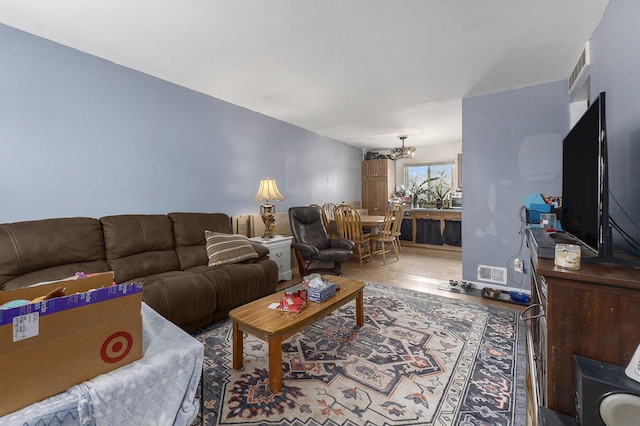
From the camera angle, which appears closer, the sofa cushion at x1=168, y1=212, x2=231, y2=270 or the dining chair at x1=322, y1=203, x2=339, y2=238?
the sofa cushion at x1=168, y1=212, x2=231, y2=270

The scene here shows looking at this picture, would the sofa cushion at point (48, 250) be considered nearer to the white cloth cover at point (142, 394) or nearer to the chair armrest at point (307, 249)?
the white cloth cover at point (142, 394)

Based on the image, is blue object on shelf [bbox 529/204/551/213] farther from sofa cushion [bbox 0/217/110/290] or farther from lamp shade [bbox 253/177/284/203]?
sofa cushion [bbox 0/217/110/290]

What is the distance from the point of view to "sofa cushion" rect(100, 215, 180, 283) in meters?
2.29

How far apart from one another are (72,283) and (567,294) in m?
1.69

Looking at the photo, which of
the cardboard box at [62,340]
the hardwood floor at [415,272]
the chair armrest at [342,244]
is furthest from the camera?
the chair armrest at [342,244]

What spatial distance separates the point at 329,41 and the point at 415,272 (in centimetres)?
321

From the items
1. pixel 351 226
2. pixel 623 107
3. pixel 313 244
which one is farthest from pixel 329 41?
pixel 351 226

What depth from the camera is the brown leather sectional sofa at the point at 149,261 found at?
1896 mm

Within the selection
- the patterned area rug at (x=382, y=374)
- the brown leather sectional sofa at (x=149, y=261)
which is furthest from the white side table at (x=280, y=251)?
the patterned area rug at (x=382, y=374)

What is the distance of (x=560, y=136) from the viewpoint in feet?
9.40

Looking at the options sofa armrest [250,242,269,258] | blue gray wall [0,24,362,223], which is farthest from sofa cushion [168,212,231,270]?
sofa armrest [250,242,269,258]

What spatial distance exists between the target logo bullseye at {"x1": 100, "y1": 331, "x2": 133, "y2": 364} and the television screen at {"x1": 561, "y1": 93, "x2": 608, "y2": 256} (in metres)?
1.71

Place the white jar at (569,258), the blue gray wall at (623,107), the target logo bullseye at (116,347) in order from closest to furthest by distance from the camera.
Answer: the target logo bullseye at (116,347) < the white jar at (569,258) < the blue gray wall at (623,107)

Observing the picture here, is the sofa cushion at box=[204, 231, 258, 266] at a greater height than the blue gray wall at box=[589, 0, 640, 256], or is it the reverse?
the blue gray wall at box=[589, 0, 640, 256]
